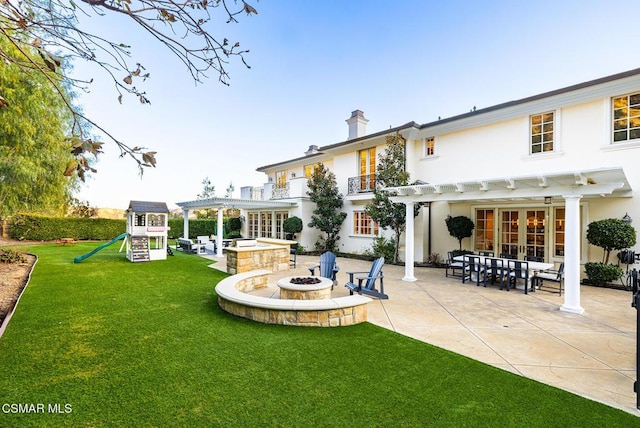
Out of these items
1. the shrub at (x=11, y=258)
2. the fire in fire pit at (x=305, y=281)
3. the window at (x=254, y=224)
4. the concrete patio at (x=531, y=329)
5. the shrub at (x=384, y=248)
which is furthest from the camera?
the window at (x=254, y=224)

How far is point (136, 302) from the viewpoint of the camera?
671cm

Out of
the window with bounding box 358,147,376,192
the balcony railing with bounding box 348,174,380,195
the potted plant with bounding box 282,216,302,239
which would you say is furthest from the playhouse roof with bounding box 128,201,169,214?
the window with bounding box 358,147,376,192

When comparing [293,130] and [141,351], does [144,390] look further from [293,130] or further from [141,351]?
[293,130]

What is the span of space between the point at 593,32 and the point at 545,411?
1226cm

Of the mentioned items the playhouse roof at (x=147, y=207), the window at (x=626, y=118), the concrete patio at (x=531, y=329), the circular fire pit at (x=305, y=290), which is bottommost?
the concrete patio at (x=531, y=329)

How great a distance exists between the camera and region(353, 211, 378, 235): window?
50.9 ft

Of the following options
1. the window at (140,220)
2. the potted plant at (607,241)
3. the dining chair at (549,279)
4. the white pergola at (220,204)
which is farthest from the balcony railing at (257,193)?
the potted plant at (607,241)

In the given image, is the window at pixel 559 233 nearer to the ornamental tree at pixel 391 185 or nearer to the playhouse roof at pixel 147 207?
the ornamental tree at pixel 391 185

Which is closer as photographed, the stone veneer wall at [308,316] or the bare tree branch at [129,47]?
the bare tree branch at [129,47]

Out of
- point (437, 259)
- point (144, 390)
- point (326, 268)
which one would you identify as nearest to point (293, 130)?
point (437, 259)

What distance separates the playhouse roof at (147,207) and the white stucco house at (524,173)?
914 cm

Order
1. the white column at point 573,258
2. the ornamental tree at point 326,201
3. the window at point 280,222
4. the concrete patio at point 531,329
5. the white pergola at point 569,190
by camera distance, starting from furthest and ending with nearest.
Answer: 1. the window at point 280,222
2. the ornamental tree at point 326,201
3. the white column at point 573,258
4. the white pergola at point 569,190
5. the concrete patio at point 531,329

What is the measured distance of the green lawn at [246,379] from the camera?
294 cm

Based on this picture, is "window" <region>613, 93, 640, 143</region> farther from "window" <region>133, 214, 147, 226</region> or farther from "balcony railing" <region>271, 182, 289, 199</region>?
"window" <region>133, 214, 147, 226</region>
